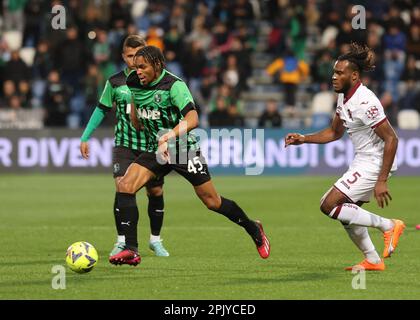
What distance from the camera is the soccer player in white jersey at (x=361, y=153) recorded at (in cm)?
990

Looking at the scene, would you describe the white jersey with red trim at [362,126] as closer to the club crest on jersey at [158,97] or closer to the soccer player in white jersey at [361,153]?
the soccer player in white jersey at [361,153]

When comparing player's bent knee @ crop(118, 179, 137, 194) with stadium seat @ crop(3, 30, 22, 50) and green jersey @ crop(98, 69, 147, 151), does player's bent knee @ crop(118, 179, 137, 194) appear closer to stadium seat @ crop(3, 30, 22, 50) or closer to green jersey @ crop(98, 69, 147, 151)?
green jersey @ crop(98, 69, 147, 151)

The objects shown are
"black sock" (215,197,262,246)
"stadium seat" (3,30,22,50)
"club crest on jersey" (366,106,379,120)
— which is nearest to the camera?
"club crest on jersey" (366,106,379,120)

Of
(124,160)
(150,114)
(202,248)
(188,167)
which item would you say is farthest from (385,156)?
(202,248)

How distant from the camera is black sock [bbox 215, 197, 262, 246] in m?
10.7

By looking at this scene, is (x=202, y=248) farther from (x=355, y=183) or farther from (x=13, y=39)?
(x=13, y=39)

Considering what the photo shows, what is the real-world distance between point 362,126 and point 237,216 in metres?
1.60

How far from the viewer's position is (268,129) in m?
23.8

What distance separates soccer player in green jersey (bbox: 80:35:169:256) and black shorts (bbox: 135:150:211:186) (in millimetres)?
632

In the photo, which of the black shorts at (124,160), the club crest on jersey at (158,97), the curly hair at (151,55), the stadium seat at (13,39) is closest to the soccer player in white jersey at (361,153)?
the club crest on jersey at (158,97)

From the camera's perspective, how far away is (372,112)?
9891 mm

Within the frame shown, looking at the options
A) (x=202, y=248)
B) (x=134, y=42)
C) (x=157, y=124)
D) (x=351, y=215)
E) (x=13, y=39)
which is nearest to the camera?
(x=351, y=215)

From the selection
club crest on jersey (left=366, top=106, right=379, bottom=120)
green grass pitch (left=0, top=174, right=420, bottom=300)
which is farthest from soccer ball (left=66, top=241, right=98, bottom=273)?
club crest on jersey (left=366, top=106, right=379, bottom=120)

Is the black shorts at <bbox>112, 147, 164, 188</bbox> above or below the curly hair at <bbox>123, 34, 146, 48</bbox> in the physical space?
below
